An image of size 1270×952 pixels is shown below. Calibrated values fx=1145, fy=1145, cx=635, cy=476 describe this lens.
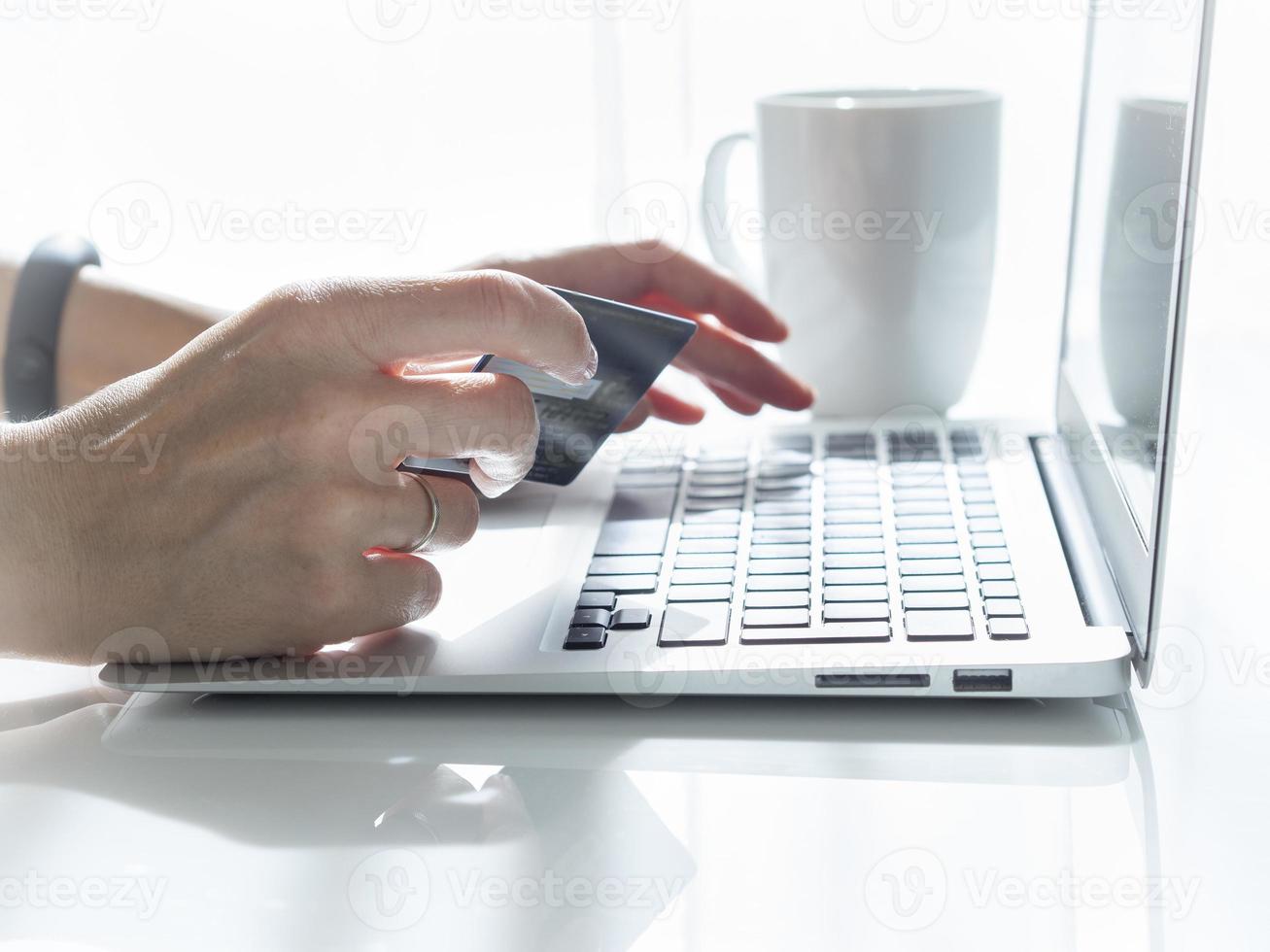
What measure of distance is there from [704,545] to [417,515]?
147 millimetres

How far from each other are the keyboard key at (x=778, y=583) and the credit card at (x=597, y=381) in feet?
0.42

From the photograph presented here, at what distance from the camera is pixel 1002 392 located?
38.1 inches

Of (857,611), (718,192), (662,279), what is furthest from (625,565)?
(718,192)

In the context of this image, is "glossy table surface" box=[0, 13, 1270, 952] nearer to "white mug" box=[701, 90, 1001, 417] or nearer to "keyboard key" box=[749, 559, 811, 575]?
"keyboard key" box=[749, 559, 811, 575]

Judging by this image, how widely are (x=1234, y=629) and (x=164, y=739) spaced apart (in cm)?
48

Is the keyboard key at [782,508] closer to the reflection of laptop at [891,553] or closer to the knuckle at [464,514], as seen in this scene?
the reflection of laptop at [891,553]

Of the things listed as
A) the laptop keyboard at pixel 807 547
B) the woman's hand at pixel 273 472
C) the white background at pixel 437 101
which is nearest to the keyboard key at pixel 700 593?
the laptop keyboard at pixel 807 547

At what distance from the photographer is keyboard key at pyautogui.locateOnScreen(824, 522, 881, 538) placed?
0.57m

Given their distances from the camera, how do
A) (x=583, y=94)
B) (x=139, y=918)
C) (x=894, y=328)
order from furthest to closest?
(x=583, y=94), (x=894, y=328), (x=139, y=918)

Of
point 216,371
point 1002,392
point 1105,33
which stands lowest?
point 1002,392

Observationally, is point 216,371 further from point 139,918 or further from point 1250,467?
point 1250,467

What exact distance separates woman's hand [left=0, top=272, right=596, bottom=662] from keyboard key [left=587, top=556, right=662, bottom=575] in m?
0.09

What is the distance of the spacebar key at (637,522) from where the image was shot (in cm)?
58

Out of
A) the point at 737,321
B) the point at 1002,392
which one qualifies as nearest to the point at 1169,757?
the point at 737,321
